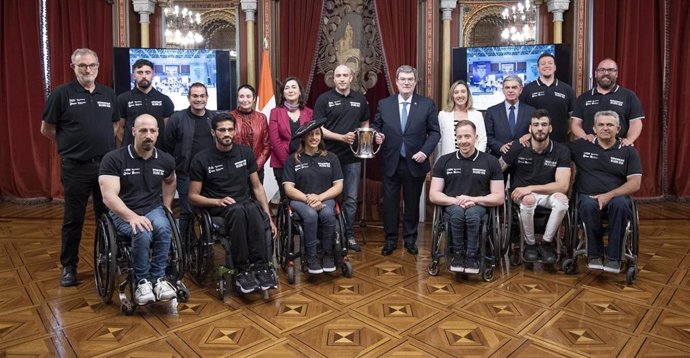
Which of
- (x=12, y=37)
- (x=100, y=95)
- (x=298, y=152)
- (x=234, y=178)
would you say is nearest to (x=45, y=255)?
(x=100, y=95)

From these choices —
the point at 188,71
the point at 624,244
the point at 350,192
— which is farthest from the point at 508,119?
the point at 188,71

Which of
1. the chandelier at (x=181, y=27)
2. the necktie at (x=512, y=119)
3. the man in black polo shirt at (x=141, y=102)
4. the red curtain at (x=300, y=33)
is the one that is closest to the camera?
the man in black polo shirt at (x=141, y=102)

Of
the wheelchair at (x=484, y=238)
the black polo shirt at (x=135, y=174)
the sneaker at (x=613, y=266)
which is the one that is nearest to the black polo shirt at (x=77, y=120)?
the black polo shirt at (x=135, y=174)

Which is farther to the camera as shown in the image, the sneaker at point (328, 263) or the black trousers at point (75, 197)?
the sneaker at point (328, 263)

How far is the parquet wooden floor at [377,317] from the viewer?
2.39 meters

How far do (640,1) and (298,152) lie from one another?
447 cm

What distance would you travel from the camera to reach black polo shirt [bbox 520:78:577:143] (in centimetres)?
400

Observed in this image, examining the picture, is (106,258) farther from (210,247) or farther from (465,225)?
(465,225)

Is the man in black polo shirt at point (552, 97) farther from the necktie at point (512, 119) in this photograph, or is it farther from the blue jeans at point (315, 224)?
the blue jeans at point (315, 224)

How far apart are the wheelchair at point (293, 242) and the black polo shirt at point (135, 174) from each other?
77 cm

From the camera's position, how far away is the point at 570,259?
3.45 metres

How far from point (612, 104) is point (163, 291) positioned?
3122 mm

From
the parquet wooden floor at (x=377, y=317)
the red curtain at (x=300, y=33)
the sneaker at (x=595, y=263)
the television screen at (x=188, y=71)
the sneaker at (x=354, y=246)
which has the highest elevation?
the red curtain at (x=300, y=33)

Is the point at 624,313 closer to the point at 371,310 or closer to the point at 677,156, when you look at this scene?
the point at 371,310
